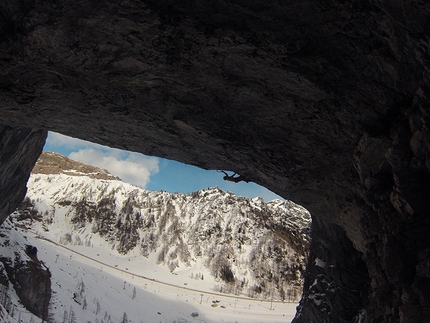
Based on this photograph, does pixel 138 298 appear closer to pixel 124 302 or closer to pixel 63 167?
pixel 124 302

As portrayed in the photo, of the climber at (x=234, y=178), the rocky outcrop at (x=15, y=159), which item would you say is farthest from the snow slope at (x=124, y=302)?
the climber at (x=234, y=178)

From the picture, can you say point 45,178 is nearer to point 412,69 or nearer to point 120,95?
point 120,95

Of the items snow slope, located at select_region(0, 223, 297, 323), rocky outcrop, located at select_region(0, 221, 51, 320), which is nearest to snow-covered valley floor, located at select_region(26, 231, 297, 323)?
snow slope, located at select_region(0, 223, 297, 323)

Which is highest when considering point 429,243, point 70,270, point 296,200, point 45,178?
point 45,178

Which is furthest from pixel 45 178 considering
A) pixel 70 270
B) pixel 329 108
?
pixel 329 108

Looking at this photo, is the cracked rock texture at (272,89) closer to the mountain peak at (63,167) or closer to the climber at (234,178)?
the climber at (234,178)
